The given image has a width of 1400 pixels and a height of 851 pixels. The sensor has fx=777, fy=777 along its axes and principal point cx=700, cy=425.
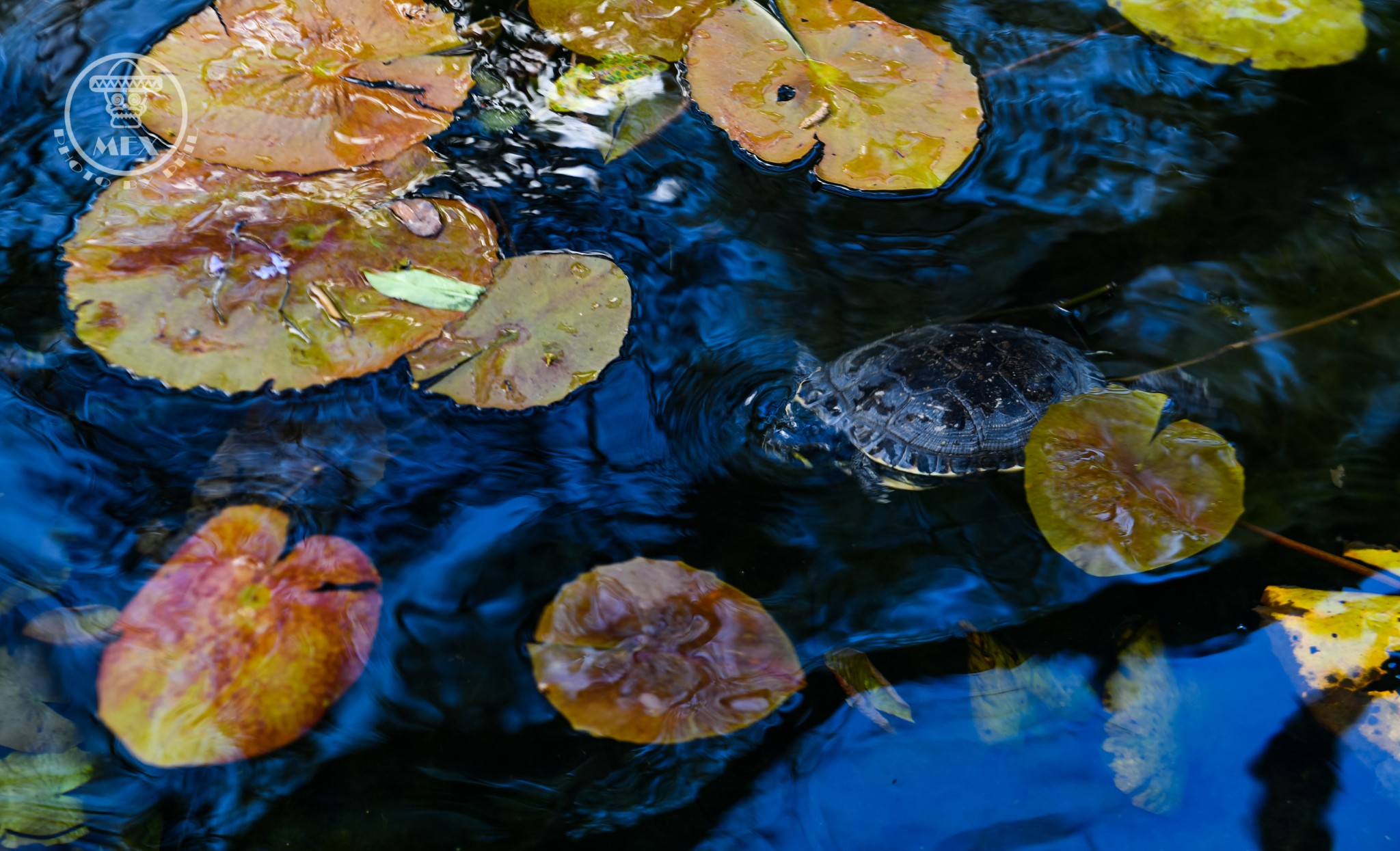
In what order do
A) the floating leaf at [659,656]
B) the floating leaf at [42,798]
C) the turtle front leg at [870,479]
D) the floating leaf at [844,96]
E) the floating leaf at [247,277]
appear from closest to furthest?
the floating leaf at [42,798]
the floating leaf at [659,656]
the floating leaf at [247,277]
the turtle front leg at [870,479]
the floating leaf at [844,96]

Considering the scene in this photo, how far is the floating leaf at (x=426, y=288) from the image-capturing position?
220 cm

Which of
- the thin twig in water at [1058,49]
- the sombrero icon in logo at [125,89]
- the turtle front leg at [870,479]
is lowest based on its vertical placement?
the turtle front leg at [870,479]

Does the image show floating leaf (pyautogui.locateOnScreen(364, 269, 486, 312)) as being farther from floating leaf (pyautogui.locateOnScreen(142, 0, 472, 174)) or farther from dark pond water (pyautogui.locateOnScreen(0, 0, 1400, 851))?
floating leaf (pyautogui.locateOnScreen(142, 0, 472, 174))

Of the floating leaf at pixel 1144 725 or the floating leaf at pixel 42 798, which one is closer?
the floating leaf at pixel 42 798

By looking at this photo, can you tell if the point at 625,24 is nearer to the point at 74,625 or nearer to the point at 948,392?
the point at 948,392

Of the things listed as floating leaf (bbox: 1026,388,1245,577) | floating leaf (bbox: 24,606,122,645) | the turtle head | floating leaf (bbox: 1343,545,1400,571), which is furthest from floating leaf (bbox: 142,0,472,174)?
floating leaf (bbox: 1343,545,1400,571)

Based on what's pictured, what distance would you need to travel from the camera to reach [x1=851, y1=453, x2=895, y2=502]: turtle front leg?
7.61 ft

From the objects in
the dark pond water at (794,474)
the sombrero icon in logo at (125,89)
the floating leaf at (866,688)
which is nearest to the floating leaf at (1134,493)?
the dark pond water at (794,474)

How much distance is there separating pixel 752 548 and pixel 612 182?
140 cm

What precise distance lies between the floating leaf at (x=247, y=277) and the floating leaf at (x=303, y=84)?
0.11m

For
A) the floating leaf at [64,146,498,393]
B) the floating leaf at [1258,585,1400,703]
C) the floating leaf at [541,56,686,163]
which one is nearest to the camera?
the floating leaf at [1258,585,1400,703]

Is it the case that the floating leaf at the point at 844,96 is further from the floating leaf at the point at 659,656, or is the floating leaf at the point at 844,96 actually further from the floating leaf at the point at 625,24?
the floating leaf at the point at 659,656

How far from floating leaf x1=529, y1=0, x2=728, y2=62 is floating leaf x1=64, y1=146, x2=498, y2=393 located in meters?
1.04

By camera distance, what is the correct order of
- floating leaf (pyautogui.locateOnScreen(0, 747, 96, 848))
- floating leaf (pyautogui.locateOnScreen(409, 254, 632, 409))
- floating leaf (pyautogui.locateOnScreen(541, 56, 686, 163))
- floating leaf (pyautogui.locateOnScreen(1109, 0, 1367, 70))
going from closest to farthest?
floating leaf (pyautogui.locateOnScreen(0, 747, 96, 848)), floating leaf (pyautogui.locateOnScreen(409, 254, 632, 409)), floating leaf (pyautogui.locateOnScreen(541, 56, 686, 163)), floating leaf (pyautogui.locateOnScreen(1109, 0, 1367, 70))
